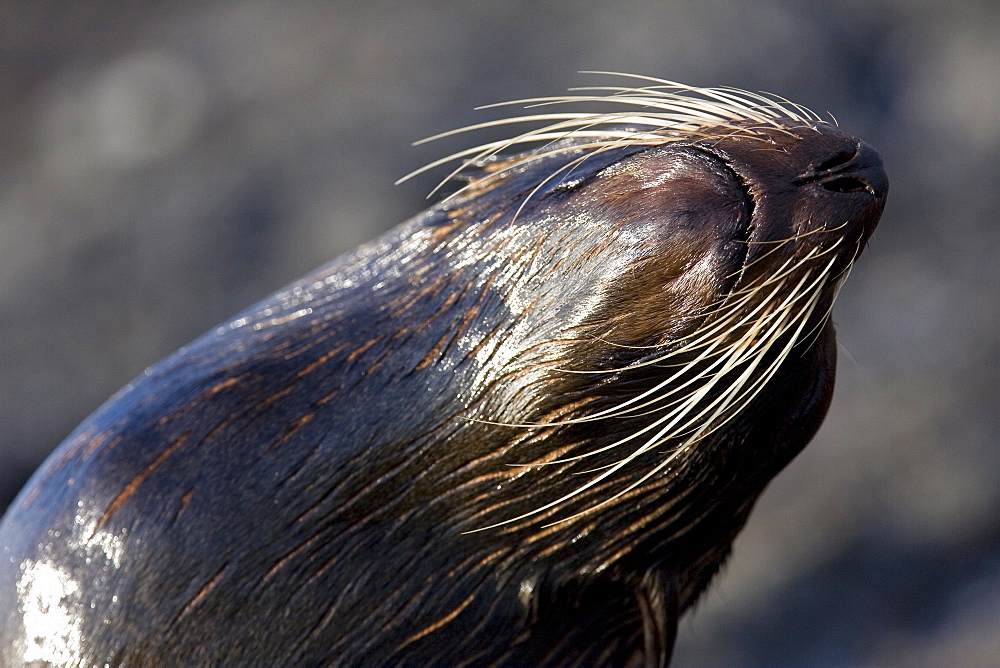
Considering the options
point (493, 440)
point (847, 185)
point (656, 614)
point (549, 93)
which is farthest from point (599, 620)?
point (549, 93)

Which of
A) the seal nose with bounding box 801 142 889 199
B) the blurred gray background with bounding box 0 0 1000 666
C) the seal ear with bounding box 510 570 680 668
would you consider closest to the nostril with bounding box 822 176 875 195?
the seal nose with bounding box 801 142 889 199

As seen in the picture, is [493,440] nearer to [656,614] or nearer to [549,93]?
[656,614]

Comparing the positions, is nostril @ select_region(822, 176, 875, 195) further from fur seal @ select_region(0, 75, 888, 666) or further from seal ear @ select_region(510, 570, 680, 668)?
seal ear @ select_region(510, 570, 680, 668)

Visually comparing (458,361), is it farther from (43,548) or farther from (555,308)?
(43,548)

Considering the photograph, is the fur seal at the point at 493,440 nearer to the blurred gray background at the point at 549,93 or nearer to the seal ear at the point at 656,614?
the seal ear at the point at 656,614

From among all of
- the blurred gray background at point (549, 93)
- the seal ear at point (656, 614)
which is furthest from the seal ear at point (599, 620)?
the blurred gray background at point (549, 93)

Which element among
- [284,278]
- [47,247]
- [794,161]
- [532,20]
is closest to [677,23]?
[532,20]
